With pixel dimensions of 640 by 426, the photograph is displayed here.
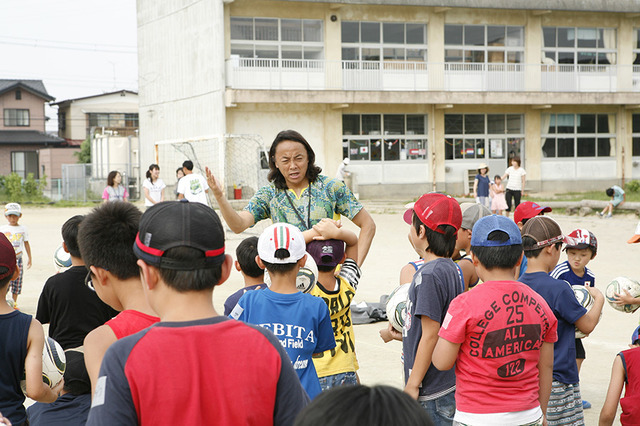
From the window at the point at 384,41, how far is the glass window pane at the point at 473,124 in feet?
11.3

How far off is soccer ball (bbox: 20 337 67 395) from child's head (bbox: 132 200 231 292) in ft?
4.12

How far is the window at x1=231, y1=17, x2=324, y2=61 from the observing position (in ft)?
97.8

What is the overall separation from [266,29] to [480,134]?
11.0m

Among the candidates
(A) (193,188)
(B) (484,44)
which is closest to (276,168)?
(A) (193,188)

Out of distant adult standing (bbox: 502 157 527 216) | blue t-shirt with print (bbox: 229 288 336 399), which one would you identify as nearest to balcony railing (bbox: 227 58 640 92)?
distant adult standing (bbox: 502 157 527 216)

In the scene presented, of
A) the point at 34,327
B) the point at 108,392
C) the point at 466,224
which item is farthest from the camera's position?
the point at 466,224

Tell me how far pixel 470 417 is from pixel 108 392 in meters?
1.86

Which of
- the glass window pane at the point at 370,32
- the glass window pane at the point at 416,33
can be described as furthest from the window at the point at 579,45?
the glass window pane at the point at 370,32

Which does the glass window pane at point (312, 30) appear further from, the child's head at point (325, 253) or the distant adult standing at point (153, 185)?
the child's head at point (325, 253)

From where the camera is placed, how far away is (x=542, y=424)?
10.8 ft

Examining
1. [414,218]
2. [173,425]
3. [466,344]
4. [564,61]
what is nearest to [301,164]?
[414,218]

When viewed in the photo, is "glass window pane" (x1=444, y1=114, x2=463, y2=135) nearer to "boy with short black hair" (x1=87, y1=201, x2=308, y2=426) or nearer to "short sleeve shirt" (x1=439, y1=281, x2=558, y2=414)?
"short sleeve shirt" (x1=439, y1=281, x2=558, y2=414)

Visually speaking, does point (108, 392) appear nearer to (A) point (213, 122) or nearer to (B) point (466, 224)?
(B) point (466, 224)

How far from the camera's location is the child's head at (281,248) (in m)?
3.20
